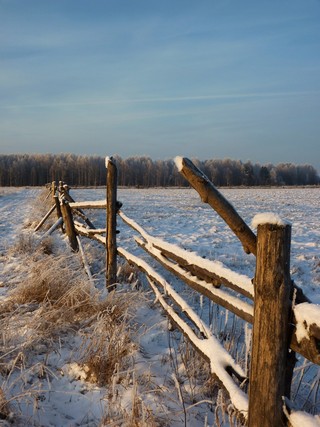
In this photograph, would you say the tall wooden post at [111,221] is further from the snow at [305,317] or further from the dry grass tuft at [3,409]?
the snow at [305,317]

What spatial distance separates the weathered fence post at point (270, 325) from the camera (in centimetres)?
160

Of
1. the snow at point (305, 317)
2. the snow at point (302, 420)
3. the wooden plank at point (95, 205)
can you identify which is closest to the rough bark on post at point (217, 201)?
the snow at point (305, 317)

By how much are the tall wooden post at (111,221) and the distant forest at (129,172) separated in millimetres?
77521

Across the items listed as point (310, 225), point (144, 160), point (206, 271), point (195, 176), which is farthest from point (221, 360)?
point (144, 160)

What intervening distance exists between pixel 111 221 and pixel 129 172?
8509cm

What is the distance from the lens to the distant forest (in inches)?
3361

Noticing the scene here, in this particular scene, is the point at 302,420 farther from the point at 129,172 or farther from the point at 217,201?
the point at 129,172

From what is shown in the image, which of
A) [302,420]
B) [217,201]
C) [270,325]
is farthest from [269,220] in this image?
[302,420]

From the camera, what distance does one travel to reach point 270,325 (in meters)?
1.66

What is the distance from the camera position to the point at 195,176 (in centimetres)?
183

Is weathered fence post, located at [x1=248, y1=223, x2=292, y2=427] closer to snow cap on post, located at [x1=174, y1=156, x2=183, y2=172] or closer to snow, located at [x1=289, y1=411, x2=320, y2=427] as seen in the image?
snow, located at [x1=289, y1=411, x2=320, y2=427]

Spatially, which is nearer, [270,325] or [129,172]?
[270,325]

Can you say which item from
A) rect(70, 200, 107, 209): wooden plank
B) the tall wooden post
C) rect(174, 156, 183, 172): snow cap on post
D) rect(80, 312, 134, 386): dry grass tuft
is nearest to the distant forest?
rect(70, 200, 107, 209): wooden plank

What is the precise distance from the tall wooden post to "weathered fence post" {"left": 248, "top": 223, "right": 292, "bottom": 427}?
3064mm
